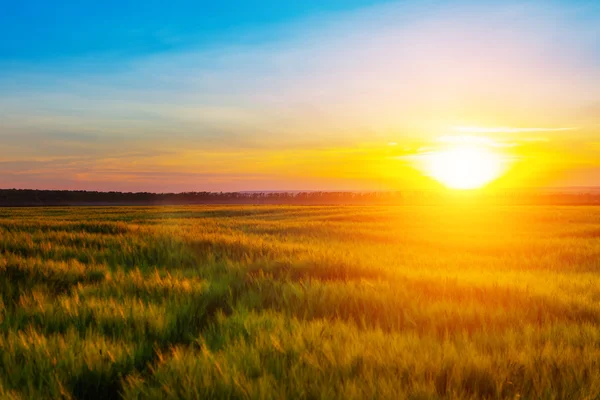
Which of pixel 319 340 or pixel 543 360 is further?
pixel 319 340

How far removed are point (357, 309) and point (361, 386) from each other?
76.5 inches

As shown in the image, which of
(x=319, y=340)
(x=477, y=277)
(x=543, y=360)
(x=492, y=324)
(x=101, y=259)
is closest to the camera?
(x=543, y=360)

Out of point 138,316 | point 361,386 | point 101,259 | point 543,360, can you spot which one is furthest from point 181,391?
point 101,259

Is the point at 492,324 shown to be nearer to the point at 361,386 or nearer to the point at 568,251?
the point at 361,386

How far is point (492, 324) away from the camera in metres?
3.93

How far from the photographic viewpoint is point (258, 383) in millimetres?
2598

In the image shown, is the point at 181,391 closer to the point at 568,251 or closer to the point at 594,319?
the point at 594,319

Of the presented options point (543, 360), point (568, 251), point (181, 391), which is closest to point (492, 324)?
point (543, 360)

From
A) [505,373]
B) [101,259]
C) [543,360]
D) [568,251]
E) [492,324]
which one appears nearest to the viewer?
[505,373]

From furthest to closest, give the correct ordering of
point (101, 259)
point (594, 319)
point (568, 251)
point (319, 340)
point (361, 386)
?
point (568, 251)
point (101, 259)
point (594, 319)
point (319, 340)
point (361, 386)

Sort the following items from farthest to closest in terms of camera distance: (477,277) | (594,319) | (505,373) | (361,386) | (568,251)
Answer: (568,251)
(477,277)
(594,319)
(505,373)
(361,386)

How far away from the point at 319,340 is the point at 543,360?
145 cm

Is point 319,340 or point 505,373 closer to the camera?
point 505,373

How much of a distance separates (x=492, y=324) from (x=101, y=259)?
6.48 m
